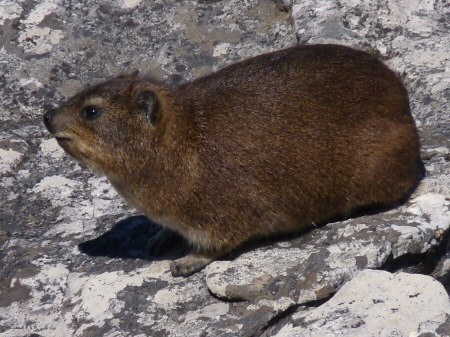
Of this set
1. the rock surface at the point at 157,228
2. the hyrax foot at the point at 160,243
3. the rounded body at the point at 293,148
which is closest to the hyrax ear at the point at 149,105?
the rounded body at the point at 293,148

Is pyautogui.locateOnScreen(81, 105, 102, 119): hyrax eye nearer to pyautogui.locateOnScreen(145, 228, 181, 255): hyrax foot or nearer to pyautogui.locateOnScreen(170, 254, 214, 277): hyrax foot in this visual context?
pyautogui.locateOnScreen(145, 228, 181, 255): hyrax foot

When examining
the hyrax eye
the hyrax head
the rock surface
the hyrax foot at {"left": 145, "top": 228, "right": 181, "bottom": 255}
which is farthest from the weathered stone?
the hyrax eye

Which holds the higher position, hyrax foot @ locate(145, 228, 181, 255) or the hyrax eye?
the hyrax eye

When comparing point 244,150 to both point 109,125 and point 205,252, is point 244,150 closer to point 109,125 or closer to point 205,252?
point 205,252

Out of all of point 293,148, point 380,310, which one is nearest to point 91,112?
point 293,148

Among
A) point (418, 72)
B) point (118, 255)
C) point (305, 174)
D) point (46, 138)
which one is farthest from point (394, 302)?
point (46, 138)

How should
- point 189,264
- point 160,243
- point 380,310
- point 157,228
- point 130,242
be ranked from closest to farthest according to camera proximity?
point 380,310, point 189,264, point 160,243, point 130,242, point 157,228
